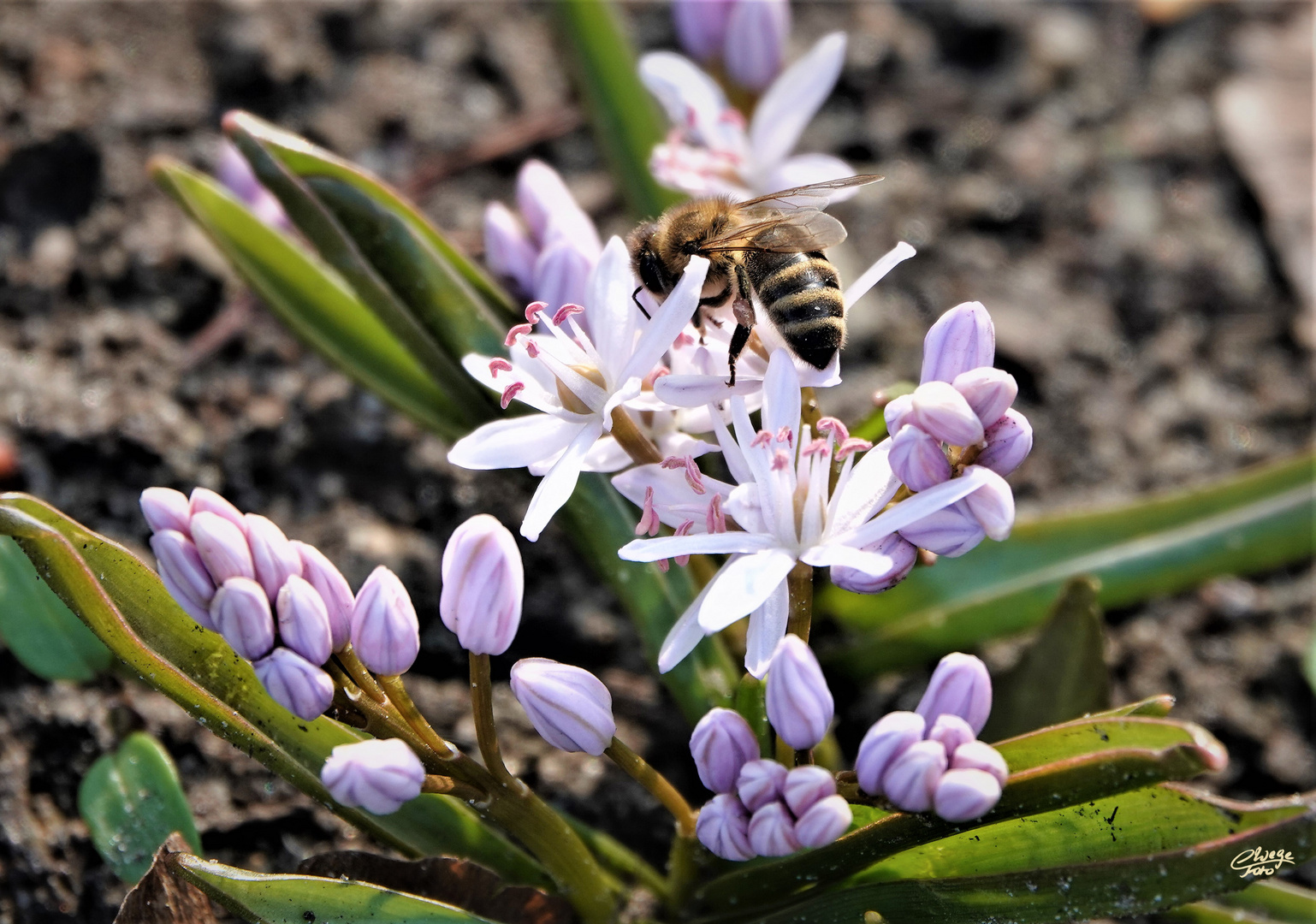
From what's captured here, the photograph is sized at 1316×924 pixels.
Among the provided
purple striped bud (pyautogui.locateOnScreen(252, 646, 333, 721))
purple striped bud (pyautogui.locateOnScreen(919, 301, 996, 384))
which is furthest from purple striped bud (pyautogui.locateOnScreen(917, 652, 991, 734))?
purple striped bud (pyautogui.locateOnScreen(252, 646, 333, 721))

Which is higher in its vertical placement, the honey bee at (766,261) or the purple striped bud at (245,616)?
the honey bee at (766,261)

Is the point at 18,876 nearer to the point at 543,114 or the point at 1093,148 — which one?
the point at 543,114

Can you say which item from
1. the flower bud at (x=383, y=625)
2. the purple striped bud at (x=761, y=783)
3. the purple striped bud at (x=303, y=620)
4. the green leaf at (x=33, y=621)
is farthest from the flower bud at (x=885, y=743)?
the green leaf at (x=33, y=621)

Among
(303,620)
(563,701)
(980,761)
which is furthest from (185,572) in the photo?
(980,761)

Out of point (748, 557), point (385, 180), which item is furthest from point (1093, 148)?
point (748, 557)

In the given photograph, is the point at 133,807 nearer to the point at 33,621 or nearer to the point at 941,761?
the point at 33,621

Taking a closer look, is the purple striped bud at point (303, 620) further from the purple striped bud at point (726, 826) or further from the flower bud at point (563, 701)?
the purple striped bud at point (726, 826)
